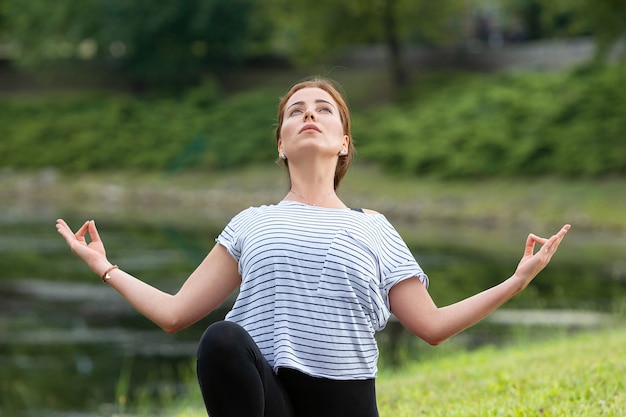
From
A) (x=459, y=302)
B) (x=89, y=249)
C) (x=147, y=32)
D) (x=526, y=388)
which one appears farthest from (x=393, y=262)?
(x=147, y=32)

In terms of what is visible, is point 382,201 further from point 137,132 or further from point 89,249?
point 89,249

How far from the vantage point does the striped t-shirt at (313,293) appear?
3.78m

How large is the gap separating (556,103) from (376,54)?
1364cm

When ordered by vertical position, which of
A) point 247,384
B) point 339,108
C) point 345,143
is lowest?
point 247,384

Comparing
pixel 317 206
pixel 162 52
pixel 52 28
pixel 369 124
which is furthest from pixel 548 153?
pixel 317 206

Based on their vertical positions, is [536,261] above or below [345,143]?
below

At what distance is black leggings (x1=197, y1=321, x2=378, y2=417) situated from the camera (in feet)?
11.9

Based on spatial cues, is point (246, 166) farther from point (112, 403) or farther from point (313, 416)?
point (313, 416)

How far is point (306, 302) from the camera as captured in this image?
12.4 feet

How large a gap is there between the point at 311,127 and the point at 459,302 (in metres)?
0.76

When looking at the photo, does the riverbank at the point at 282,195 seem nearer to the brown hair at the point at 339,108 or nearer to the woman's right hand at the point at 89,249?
the brown hair at the point at 339,108

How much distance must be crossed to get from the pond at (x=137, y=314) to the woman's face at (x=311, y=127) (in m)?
3.35

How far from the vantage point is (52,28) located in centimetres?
4481

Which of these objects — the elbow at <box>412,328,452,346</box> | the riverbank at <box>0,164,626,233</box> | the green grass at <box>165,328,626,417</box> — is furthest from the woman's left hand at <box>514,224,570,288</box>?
the riverbank at <box>0,164,626,233</box>
